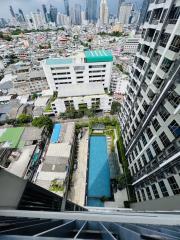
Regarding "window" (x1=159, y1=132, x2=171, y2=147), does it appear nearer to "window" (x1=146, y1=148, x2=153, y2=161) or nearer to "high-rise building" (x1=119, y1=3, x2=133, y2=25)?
"window" (x1=146, y1=148, x2=153, y2=161)

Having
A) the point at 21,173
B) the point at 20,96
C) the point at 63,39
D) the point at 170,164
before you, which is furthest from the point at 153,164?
the point at 63,39

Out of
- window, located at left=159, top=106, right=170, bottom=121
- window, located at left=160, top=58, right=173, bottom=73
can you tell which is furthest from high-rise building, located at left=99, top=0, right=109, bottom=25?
window, located at left=159, top=106, right=170, bottom=121

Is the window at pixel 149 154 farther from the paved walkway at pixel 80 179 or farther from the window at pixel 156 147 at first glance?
the paved walkway at pixel 80 179

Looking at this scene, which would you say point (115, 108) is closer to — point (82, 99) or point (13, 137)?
point (82, 99)

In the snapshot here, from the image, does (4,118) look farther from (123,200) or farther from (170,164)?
(170,164)

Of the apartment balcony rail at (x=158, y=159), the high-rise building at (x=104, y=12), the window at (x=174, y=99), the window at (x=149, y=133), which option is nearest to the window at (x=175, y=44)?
the window at (x=174, y=99)

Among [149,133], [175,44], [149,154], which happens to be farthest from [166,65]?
[149,154]
